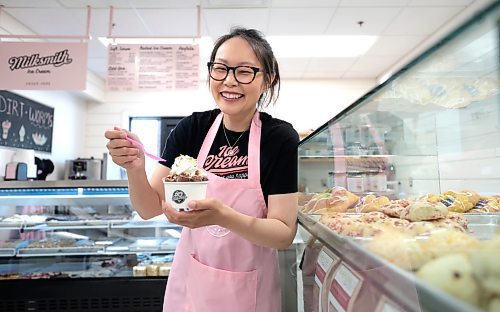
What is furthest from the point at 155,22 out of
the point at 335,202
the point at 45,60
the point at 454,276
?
the point at 454,276

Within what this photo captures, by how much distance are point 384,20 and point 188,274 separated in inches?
166

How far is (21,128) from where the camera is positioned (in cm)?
467

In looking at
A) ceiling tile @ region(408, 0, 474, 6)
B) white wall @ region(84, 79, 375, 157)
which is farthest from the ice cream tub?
white wall @ region(84, 79, 375, 157)

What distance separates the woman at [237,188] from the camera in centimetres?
120

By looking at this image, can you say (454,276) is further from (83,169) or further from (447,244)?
(83,169)

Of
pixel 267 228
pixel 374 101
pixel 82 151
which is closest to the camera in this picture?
pixel 374 101

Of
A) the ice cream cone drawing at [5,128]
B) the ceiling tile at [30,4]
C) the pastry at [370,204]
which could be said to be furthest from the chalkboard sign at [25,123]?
the pastry at [370,204]

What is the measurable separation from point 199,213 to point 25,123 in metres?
4.90

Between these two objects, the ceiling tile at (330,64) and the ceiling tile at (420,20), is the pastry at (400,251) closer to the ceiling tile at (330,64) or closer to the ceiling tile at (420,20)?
the ceiling tile at (420,20)

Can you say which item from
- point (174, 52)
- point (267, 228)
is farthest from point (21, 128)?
point (267, 228)

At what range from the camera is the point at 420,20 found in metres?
4.31

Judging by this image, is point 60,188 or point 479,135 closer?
point 479,135

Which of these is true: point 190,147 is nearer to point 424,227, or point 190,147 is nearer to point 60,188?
point 424,227

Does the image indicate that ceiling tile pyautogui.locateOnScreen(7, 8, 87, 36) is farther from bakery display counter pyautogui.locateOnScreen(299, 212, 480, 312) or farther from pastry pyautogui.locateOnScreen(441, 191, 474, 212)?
pastry pyautogui.locateOnScreen(441, 191, 474, 212)
